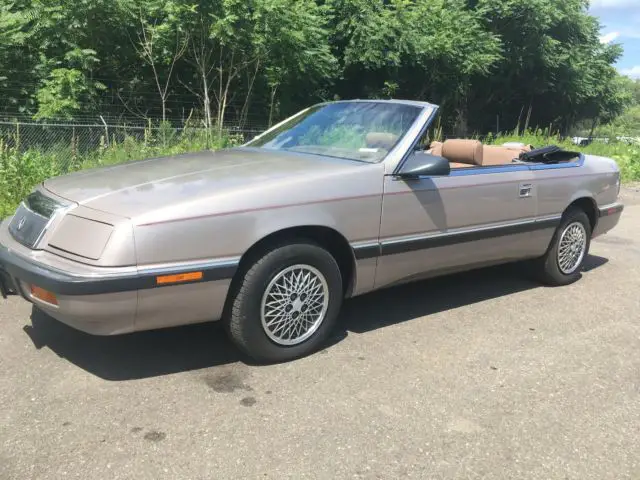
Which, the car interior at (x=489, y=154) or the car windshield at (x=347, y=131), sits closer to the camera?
the car windshield at (x=347, y=131)

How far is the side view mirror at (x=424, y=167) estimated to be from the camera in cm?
404

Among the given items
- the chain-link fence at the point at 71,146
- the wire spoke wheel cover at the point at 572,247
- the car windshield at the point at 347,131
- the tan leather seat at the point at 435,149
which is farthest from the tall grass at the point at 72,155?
the wire spoke wheel cover at the point at 572,247

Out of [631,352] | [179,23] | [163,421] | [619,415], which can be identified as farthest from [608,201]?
[179,23]

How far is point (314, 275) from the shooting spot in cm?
381

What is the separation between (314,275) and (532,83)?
67.8 feet

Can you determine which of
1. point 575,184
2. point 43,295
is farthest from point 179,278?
point 575,184

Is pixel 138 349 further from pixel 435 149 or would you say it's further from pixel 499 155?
pixel 499 155

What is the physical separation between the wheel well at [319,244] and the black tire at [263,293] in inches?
1.2

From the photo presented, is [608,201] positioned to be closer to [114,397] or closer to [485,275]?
[485,275]

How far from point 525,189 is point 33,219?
142 inches

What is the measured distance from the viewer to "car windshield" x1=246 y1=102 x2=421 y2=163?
431 centimetres

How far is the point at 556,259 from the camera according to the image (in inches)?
218

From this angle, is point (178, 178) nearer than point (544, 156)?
Yes

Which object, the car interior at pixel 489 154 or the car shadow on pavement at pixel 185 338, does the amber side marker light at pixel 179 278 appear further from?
the car interior at pixel 489 154
